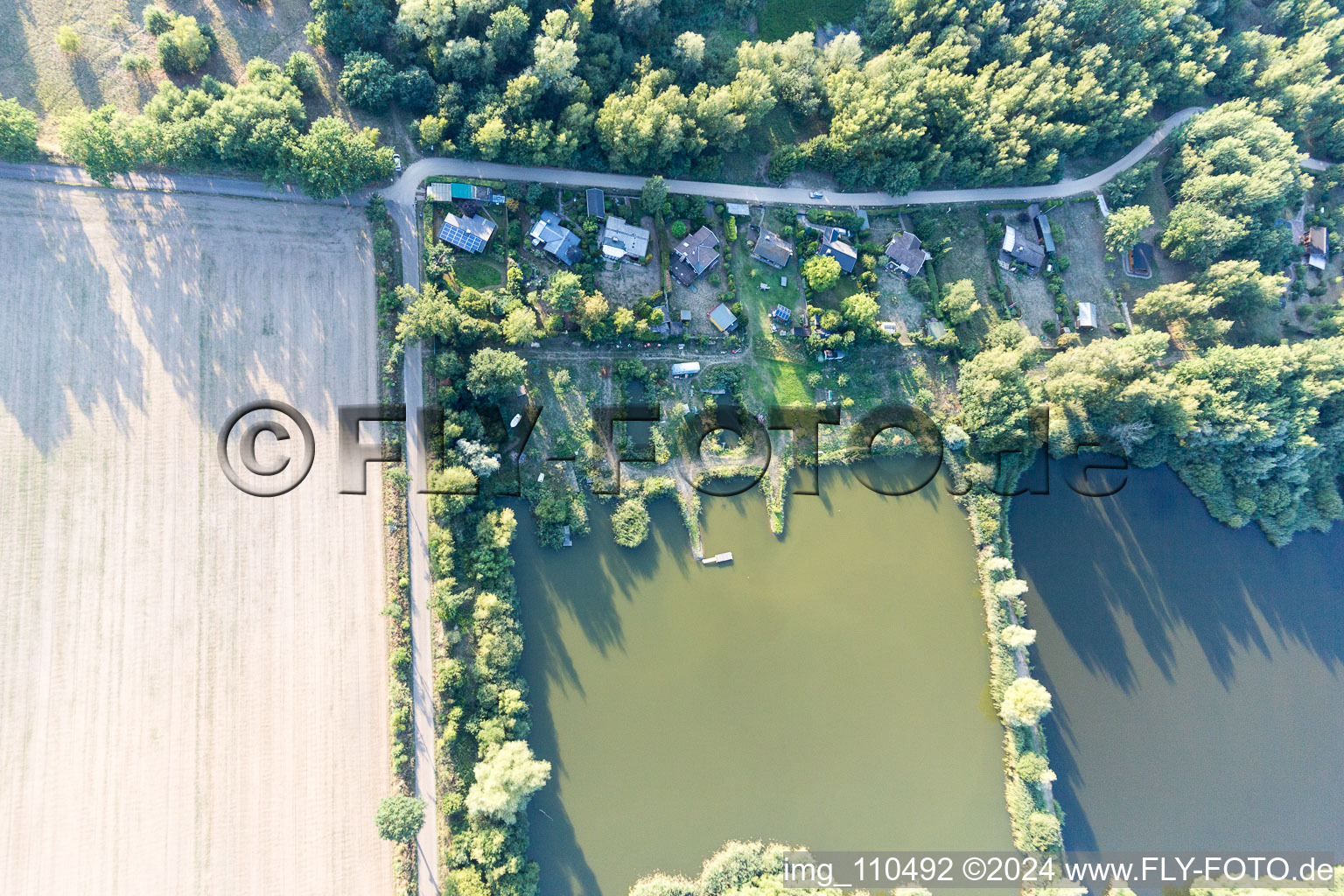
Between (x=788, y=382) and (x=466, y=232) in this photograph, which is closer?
(x=466, y=232)

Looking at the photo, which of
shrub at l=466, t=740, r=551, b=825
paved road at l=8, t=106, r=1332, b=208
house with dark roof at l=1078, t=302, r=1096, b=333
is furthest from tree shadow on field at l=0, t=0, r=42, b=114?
house with dark roof at l=1078, t=302, r=1096, b=333

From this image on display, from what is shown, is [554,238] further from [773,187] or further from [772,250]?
[773,187]

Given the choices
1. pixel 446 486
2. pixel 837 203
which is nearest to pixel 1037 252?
pixel 837 203

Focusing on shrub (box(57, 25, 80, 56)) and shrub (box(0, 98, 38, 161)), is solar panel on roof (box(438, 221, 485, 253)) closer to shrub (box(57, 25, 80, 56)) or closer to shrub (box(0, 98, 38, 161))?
shrub (box(0, 98, 38, 161))

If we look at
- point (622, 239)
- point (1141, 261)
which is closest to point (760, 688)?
point (622, 239)

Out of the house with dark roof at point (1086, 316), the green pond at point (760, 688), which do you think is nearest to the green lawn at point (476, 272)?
the green pond at point (760, 688)

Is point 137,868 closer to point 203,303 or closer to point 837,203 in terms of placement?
point 203,303
